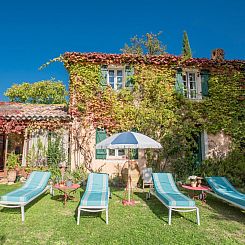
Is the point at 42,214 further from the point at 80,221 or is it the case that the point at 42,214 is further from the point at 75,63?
the point at 75,63

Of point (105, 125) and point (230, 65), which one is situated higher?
point (230, 65)

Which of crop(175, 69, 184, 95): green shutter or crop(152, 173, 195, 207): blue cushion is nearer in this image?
crop(152, 173, 195, 207): blue cushion

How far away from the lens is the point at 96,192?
772 cm

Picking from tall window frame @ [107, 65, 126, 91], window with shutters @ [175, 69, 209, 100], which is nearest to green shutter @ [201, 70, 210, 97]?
window with shutters @ [175, 69, 209, 100]

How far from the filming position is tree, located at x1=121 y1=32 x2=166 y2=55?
86.3 ft

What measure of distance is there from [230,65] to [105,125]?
820 cm

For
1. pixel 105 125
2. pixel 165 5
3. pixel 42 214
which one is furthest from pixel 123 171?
pixel 165 5

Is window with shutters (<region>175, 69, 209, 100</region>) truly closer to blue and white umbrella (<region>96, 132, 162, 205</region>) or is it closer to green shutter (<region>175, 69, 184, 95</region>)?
green shutter (<region>175, 69, 184, 95</region>)

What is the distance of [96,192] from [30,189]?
7.72ft

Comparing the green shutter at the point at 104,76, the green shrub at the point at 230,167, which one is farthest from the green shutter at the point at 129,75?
the green shrub at the point at 230,167

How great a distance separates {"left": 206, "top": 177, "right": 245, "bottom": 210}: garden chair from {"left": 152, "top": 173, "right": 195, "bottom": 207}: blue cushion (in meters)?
1.33

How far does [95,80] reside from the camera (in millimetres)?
13141

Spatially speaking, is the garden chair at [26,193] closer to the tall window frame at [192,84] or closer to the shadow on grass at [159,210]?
the shadow on grass at [159,210]

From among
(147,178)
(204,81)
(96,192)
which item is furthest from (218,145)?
(96,192)
